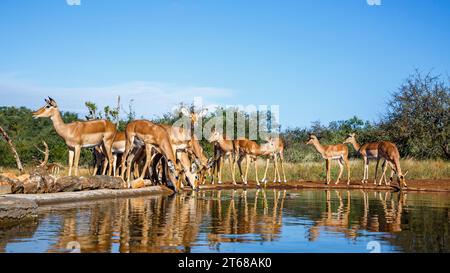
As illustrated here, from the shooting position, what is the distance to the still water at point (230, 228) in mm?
8070

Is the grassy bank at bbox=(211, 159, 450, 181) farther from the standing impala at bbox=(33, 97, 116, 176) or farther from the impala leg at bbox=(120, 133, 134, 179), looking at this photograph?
the standing impala at bbox=(33, 97, 116, 176)

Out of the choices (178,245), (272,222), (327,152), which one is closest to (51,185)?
(272,222)

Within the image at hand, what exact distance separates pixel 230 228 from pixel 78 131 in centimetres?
950

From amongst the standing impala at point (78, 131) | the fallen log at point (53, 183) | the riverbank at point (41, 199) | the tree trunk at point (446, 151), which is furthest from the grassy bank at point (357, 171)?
the fallen log at point (53, 183)

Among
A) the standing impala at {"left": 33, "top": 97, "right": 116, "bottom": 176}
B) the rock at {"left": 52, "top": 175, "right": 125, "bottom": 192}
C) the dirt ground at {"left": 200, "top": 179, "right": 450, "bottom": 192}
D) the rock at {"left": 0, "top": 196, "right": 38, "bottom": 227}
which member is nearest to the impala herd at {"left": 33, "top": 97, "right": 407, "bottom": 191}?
the standing impala at {"left": 33, "top": 97, "right": 116, "bottom": 176}

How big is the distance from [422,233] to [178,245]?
14.0 ft

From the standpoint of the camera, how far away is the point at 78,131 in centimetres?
1814

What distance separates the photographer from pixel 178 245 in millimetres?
8086

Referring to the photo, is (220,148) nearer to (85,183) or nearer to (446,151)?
(85,183)

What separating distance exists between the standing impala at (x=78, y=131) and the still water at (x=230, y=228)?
383 centimetres
